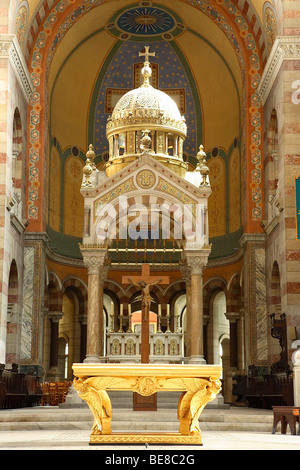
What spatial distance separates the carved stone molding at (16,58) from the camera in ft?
63.5

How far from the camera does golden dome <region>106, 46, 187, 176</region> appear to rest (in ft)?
71.2

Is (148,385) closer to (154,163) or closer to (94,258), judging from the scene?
(94,258)

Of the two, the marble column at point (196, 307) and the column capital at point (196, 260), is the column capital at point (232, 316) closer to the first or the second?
the marble column at point (196, 307)

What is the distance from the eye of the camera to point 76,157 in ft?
91.2

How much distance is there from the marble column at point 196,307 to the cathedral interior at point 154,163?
40 mm

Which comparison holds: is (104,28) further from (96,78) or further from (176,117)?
(176,117)

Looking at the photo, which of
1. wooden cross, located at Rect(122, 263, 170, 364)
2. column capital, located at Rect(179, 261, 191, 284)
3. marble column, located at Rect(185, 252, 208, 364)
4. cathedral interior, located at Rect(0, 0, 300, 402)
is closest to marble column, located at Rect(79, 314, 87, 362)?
cathedral interior, located at Rect(0, 0, 300, 402)

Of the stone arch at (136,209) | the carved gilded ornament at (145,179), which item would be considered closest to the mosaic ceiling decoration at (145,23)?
the carved gilded ornament at (145,179)

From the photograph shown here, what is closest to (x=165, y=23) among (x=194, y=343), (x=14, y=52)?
(x=14, y=52)

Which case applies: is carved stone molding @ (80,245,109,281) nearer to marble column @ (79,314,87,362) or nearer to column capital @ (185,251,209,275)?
column capital @ (185,251,209,275)

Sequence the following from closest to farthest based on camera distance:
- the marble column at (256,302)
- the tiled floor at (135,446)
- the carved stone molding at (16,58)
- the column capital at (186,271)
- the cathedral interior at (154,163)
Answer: the tiled floor at (135,446), the carved stone molding at (16,58), the cathedral interior at (154,163), the column capital at (186,271), the marble column at (256,302)

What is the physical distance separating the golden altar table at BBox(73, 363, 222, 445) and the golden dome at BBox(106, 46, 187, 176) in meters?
12.7

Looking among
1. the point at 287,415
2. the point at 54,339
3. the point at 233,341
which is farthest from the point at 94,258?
the point at 287,415

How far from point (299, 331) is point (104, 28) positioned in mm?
13959
